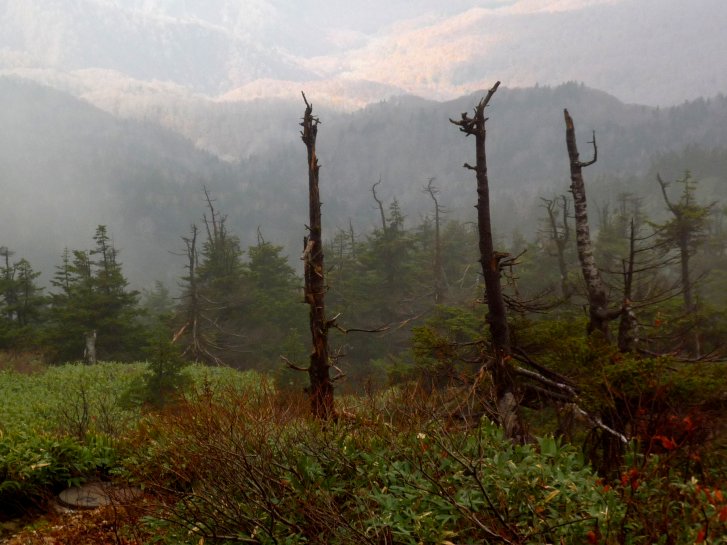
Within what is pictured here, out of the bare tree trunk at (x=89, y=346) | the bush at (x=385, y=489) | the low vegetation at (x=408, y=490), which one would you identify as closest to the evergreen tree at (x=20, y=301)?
the bare tree trunk at (x=89, y=346)

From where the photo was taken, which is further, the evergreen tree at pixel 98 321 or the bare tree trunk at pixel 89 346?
the evergreen tree at pixel 98 321

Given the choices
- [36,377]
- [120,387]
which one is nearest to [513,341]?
[120,387]

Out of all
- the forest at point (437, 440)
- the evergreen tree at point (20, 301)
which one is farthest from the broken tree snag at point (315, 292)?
the evergreen tree at point (20, 301)

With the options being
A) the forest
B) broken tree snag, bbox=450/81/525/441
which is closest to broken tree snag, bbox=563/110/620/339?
the forest

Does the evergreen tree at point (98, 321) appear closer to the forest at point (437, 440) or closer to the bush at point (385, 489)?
the forest at point (437, 440)

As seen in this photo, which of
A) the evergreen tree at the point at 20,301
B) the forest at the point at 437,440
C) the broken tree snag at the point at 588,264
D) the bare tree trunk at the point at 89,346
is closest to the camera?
the forest at the point at 437,440

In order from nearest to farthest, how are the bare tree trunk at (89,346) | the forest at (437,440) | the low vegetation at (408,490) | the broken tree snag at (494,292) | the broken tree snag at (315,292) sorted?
the low vegetation at (408,490) < the forest at (437,440) < the broken tree snag at (494,292) < the broken tree snag at (315,292) < the bare tree trunk at (89,346)

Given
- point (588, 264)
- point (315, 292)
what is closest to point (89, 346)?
point (315, 292)

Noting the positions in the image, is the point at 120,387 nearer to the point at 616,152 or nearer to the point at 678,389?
the point at 678,389

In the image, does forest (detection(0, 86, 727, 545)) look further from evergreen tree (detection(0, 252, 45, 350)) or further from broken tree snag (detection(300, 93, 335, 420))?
evergreen tree (detection(0, 252, 45, 350))

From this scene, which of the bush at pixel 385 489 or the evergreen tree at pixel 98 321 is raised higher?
the bush at pixel 385 489

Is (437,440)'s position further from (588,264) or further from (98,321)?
(98,321)

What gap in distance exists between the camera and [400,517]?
10.4 feet

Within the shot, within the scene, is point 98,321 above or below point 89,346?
above
